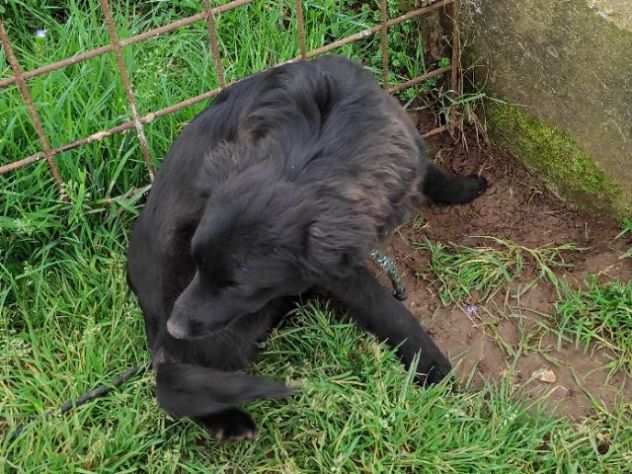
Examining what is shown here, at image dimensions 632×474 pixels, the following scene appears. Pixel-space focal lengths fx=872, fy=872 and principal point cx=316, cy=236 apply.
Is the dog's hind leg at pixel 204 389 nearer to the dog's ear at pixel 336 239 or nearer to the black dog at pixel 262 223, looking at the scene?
the black dog at pixel 262 223

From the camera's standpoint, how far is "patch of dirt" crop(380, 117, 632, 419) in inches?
104

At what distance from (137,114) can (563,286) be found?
1.49 metres

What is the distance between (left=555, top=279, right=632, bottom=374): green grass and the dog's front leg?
0.42 m

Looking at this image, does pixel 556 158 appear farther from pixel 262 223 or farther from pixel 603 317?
pixel 262 223

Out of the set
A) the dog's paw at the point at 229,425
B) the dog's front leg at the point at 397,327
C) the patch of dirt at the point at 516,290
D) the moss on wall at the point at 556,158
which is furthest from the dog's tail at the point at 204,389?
the moss on wall at the point at 556,158

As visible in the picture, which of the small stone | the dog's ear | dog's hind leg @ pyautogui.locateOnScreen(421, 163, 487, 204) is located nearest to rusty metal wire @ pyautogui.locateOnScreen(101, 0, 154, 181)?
dog's hind leg @ pyautogui.locateOnScreen(421, 163, 487, 204)

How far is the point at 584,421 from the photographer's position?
99.5 inches

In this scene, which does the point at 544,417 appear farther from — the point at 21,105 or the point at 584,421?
the point at 21,105

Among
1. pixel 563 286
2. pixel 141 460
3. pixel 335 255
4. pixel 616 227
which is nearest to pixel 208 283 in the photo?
pixel 335 255

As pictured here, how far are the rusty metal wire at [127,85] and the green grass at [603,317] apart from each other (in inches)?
56.3

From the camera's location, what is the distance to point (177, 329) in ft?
7.39

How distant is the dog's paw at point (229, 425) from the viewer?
7.96 feet

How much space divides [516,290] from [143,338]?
3.99 ft

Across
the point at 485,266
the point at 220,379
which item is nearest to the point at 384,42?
the point at 485,266
